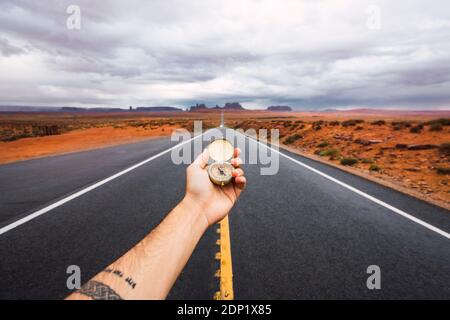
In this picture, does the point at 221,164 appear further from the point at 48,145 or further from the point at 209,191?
the point at 48,145

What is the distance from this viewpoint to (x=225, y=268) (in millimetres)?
3090

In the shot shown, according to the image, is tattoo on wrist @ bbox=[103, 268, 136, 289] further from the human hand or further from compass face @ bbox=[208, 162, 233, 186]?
compass face @ bbox=[208, 162, 233, 186]

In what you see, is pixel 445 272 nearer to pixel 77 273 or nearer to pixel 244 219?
pixel 244 219

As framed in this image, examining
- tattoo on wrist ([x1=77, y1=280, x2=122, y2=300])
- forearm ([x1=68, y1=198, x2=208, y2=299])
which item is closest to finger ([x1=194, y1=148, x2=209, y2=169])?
forearm ([x1=68, y1=198, x2=208, y2=299])

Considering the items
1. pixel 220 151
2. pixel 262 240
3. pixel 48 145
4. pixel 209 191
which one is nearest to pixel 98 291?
pixel 209 191

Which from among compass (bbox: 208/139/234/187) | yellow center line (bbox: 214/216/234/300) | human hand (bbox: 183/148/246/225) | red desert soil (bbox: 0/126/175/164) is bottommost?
yellow center line (bbox: 214/216/234/300)

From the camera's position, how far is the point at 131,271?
5.16 ft

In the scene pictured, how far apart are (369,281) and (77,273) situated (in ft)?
10.2

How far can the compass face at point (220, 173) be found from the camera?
2.39m

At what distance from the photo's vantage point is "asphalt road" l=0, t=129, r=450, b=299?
2783 millimetres

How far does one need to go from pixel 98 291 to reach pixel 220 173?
4.25 feet

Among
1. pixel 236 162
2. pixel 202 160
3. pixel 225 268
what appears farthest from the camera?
pixel 225 268

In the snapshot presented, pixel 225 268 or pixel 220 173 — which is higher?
pixel 220 173

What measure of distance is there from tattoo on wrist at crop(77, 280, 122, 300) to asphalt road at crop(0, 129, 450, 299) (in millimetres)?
1280
